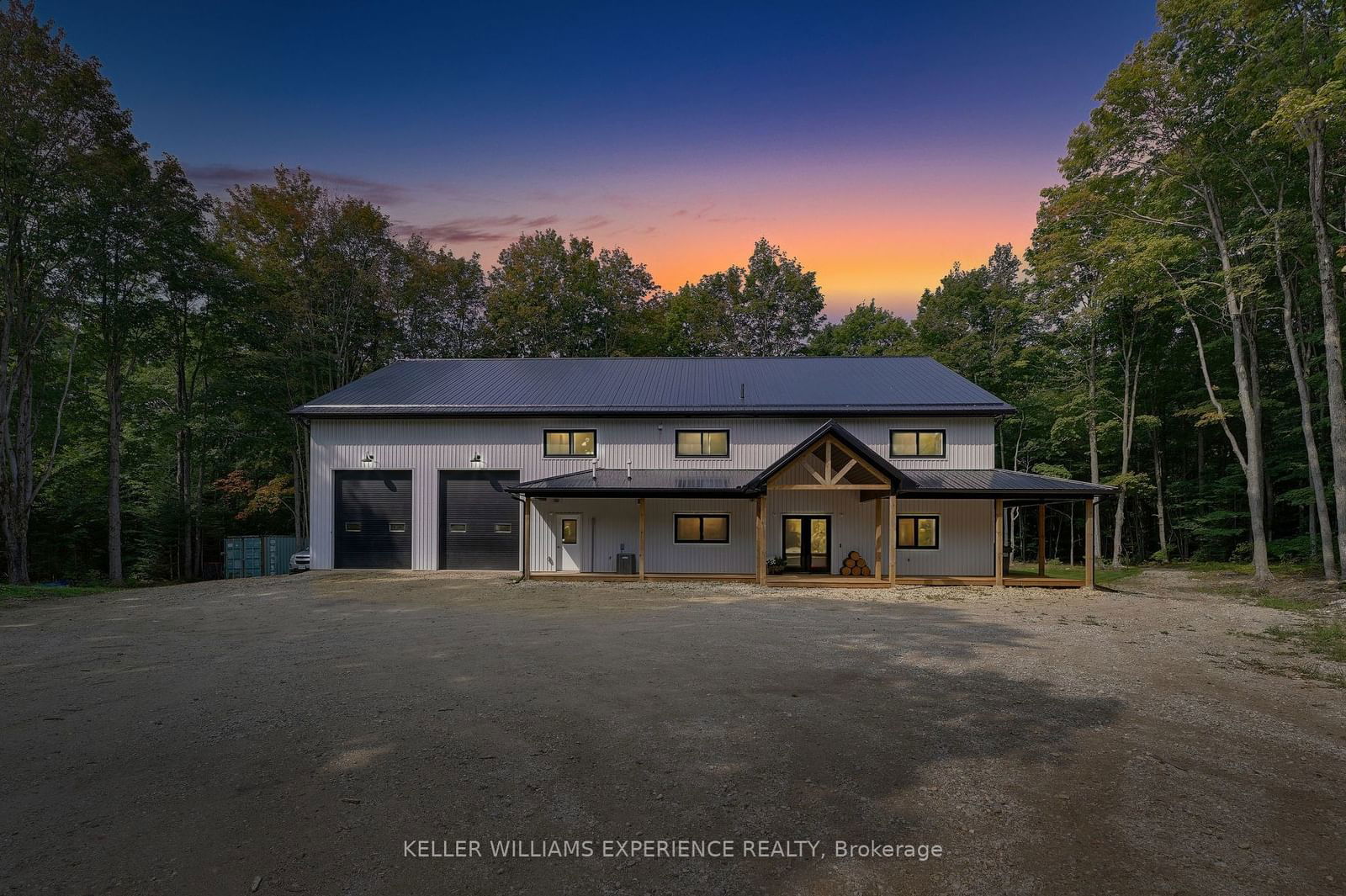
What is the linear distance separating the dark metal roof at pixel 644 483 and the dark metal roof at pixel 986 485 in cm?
472

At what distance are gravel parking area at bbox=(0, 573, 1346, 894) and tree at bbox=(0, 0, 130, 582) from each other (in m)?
12.3

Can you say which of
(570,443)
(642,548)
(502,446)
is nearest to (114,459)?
(502,446)

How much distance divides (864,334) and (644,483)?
25603 millimetres

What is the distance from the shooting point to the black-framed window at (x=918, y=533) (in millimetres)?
18172

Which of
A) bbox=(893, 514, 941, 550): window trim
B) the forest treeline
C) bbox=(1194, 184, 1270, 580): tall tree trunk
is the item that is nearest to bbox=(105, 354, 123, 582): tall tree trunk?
the forest treeline

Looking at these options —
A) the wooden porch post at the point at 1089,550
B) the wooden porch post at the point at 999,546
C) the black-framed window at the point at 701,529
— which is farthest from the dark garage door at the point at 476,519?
the wooden porch post at the point at 1089,550

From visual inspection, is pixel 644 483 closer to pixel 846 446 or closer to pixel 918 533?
pixel 846 446

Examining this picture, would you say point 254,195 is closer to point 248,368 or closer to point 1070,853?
point 248,368

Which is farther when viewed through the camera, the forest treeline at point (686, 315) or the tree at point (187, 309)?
the tree at point (187, 309)

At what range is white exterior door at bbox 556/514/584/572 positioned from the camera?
1870 cm

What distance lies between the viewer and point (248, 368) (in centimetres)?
2562

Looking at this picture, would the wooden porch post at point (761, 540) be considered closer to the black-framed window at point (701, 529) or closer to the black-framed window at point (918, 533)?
the black-framed window at point (701, 529)

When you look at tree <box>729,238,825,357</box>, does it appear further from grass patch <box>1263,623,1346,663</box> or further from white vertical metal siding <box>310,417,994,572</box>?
grass patch <box>1263,623,1346,663</box>

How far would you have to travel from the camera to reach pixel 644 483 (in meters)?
17.6
